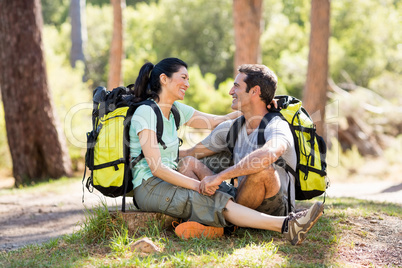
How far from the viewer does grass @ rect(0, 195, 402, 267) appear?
3.08m

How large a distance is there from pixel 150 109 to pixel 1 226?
275 cm

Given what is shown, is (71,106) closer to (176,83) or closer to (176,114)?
(176,114)

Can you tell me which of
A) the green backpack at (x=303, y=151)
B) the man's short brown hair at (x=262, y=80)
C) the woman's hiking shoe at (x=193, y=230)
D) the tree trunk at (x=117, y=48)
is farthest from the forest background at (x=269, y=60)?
the woman's hiking shoe at (x=193, y=230)

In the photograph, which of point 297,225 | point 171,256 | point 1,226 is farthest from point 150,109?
point 1,226

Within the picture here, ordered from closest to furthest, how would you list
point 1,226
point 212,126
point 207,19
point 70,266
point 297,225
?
1. point 70,266
2. point 297,225
3. point 212,126
4. point 1,226
5. point 207,19

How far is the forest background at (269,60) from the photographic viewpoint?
1262 cm

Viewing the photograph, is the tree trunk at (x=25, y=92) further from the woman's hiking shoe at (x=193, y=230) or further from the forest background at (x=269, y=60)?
the woman's hiking shoe at (x=193, y=230)

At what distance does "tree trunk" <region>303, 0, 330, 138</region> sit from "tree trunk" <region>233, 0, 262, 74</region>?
173 centimetres

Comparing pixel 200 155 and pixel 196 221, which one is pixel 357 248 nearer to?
pixel 196 221

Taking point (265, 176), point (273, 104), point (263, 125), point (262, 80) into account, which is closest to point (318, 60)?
point (273, 104)

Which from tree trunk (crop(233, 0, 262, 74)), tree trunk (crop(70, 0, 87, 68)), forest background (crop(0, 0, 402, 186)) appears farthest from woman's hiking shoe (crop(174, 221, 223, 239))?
tree trunk (crop(70, 0, 87, 68))

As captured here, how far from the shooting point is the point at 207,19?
28797mm

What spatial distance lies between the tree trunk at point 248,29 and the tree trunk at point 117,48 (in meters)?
4.77

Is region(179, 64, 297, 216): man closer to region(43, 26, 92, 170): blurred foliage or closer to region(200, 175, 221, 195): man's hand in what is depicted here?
region(200, 175, 221, 195): man's hand
